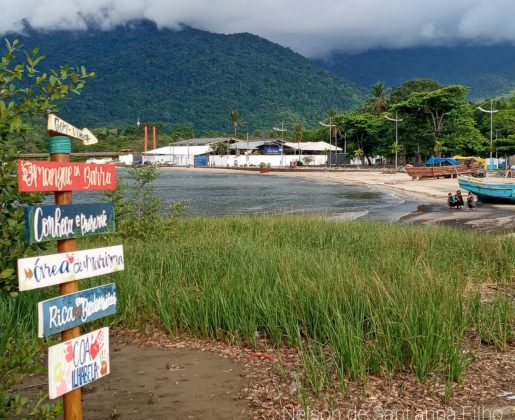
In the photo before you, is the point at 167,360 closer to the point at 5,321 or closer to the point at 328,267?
the point at 5,321

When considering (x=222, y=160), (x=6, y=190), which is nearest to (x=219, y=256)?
(x=6, y=190)

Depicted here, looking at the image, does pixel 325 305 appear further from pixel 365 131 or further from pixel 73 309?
pixel 365 131

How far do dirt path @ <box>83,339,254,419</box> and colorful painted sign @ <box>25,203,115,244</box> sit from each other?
1.58 metres

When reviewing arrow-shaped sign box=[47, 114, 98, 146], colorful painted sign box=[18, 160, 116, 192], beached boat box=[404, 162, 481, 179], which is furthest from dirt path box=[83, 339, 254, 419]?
beached boat box=[404, 162, 481, 179]

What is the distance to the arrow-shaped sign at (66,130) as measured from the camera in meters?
3.28

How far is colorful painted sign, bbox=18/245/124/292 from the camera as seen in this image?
294 centimetres

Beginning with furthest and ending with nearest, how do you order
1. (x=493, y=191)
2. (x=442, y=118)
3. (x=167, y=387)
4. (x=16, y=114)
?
(x=442, y=118) < (x=493, y=191) < (x=167, y=387) < (x=16, y=114)

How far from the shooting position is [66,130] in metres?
3.40

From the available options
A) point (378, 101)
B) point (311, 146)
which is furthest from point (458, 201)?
point (311, 146)

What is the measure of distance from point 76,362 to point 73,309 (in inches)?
12.1

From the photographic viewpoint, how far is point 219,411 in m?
4.26

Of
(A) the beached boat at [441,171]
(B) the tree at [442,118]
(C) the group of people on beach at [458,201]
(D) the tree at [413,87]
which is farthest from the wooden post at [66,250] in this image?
(D) the tree at [413,87]

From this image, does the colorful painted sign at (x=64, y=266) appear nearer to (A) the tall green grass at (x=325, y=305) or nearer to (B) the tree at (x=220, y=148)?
(A) the tall green grass at (x=325, y=305)

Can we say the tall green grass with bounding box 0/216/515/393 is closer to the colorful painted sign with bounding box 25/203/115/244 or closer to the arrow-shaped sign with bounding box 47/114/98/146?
the colorful painted sign with bounding box 25/203/115/244
